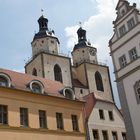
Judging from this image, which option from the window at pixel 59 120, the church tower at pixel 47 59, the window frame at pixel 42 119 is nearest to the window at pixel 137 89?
the window at pixel 59 120

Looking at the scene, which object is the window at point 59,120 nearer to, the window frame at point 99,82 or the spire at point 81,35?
the window frame at point 99,82

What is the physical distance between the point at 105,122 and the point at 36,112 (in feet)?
34.0

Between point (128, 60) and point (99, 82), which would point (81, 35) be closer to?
point (99, 82)

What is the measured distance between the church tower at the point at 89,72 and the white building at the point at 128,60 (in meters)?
30.5

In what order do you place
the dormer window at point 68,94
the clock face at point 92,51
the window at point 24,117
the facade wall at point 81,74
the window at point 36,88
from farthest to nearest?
the clock face at point 92,51
the facade wall at point 81,74
the dormer window at point 68,94
the window at point 36,88
the window at point 24,117

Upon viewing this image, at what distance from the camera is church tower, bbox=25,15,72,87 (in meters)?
62.4

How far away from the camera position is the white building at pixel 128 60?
3066cm

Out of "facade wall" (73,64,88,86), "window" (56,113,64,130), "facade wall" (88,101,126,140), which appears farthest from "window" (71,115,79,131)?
"facade wall" (73,64,88,86)

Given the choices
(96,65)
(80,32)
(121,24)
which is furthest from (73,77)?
(121,24)

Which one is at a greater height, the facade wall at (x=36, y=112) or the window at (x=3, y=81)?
the window at (x=3, y=81)

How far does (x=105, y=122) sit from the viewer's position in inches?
1446

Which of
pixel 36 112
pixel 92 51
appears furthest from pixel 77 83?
pixel 36 112

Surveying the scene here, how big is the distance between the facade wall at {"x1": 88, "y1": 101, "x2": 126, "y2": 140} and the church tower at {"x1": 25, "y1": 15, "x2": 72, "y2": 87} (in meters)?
24.2

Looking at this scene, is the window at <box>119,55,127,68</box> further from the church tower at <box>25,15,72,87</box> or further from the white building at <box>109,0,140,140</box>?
the church tower at <box>25,15,72,87</box>
